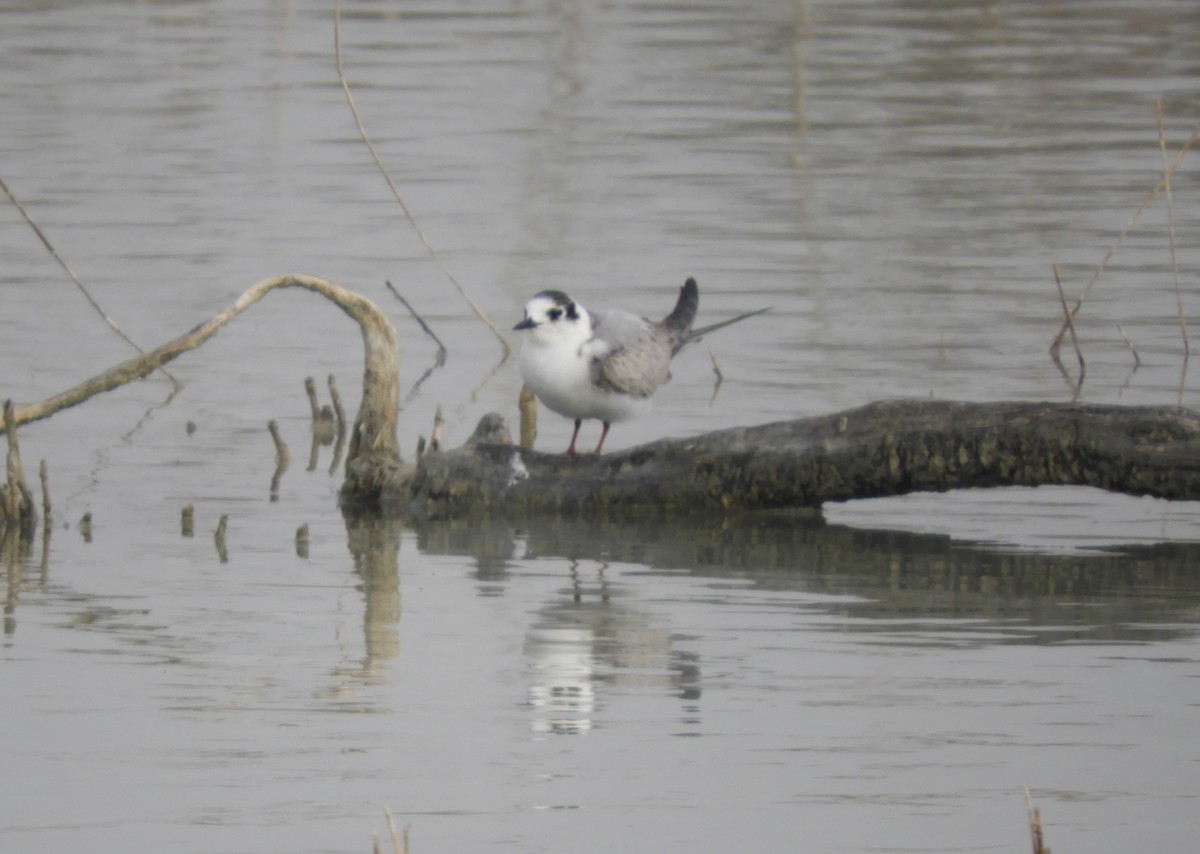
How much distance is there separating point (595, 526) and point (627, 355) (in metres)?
0.72

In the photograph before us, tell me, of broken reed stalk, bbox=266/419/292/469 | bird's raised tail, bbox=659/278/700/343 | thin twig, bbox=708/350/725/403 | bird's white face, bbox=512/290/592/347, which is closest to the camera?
bird's white face, bbox=512/290/592/347

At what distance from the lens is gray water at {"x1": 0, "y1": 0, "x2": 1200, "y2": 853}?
6.19 metres

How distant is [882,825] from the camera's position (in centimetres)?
587

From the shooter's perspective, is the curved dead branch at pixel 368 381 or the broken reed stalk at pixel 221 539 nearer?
the broken reed stalk at pixel 221 539

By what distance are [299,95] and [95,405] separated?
1392 centimetres

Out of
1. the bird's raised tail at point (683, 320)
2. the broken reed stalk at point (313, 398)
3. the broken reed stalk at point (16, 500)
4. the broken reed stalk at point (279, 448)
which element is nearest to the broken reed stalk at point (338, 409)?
the broken reed stalk at point (313, 398)

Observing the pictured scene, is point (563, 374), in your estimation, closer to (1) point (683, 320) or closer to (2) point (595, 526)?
(2) point (595, 526)

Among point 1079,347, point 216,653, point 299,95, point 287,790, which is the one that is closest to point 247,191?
point 299,95

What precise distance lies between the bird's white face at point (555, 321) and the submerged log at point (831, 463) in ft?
1.22

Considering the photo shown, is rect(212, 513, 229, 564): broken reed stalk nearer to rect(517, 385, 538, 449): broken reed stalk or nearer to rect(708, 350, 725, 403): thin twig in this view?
rect(517, 385, 538, 449): broken reed stalk

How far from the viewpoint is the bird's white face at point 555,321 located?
9594 mm

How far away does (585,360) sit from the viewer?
9.70m

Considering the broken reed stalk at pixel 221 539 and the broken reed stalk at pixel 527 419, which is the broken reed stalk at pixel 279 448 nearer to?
the broken reed stalk at pixel 527 419

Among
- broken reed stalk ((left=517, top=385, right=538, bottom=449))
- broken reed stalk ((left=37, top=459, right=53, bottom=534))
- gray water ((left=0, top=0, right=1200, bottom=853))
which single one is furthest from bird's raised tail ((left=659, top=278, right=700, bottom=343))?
broken reed stalk ((left=37, top=459, right=53, bottom=534))
